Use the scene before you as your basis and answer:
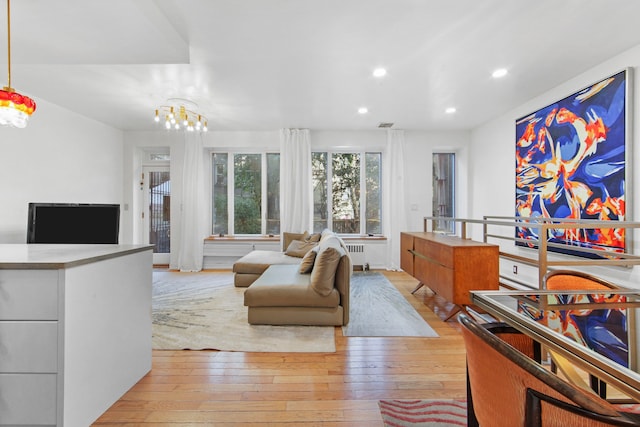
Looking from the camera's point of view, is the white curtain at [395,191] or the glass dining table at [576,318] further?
the white curtain at [395,191]

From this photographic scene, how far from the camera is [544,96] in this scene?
3523mm

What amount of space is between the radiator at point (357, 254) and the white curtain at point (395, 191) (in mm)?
512

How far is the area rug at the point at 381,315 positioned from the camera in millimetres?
2662

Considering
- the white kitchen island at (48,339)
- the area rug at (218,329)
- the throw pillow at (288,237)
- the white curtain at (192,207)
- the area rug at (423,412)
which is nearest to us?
the white kitchen island at (48,339)

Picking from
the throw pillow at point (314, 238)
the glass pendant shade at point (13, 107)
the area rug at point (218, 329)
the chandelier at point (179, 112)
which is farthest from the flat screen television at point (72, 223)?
the throw pillow at point (314, 238)

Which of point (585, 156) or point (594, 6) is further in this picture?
point (585, 156)

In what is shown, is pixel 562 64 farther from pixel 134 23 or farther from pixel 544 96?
pixel 134 23

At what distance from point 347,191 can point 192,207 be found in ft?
9.57

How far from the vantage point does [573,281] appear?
1.46 m

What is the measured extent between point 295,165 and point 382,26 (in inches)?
124

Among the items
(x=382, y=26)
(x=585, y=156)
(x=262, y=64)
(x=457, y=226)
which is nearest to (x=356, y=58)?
(x=382, y=26)

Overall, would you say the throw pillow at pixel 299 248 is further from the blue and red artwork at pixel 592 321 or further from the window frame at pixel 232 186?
the blue and red artwork at pixel 592 321

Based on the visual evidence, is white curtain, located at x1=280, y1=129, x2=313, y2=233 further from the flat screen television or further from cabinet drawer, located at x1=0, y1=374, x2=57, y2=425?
cabinet drawer, located at x1=0, y1=374, x2=57, y2=425

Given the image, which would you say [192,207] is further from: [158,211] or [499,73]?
[499,73]
